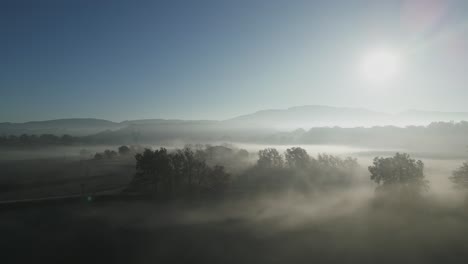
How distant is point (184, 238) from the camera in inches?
→ 2399

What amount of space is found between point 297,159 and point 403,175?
69.3m

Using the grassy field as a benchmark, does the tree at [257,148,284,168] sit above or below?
above

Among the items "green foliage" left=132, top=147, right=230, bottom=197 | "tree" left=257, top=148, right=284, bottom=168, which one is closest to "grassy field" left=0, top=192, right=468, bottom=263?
"green foliage" left=132, top=147, right=230, bottom=197

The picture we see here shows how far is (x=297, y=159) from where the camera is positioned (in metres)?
153

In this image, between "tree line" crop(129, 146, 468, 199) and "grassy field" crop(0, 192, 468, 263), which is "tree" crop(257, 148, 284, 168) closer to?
"tree line" crop(129, 146, 468, 199)

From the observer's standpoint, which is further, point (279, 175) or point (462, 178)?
point (279, 175)

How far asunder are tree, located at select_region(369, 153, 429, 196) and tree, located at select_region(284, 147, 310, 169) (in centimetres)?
5864

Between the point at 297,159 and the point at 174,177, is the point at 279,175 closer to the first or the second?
the point at 297,159

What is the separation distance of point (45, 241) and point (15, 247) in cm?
505

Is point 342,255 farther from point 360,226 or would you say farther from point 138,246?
point 138,246

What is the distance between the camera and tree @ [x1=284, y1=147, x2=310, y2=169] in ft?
489

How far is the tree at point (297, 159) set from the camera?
14912 cm

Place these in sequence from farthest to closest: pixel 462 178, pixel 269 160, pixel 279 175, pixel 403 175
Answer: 1. pixel 269 160
2. pixel 279 175
3. pixel 403 175
4. pixel 462 178

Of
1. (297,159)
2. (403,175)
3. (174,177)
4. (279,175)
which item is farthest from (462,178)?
(174,177)
